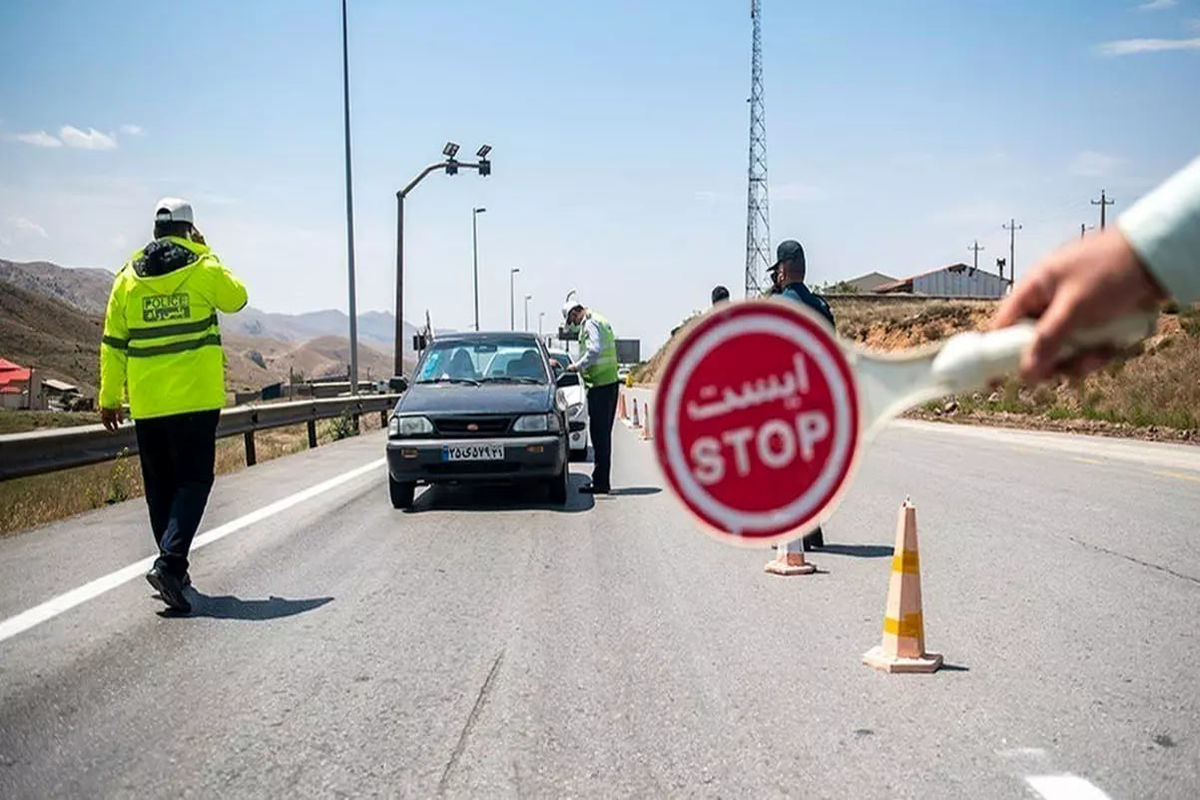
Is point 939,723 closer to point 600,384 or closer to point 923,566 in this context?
point 923,566

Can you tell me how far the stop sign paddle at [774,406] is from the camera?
63.5 inches

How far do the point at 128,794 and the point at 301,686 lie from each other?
129cm

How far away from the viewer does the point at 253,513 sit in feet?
35.3

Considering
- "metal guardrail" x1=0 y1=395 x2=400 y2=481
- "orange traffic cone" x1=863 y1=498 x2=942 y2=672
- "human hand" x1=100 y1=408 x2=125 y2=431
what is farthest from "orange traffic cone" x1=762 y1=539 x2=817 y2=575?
"metal guardrail" x1=0 y1=395 x2=400 y2=481

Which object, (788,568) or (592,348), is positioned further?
(592,348)

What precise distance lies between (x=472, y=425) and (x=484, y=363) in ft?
5.42

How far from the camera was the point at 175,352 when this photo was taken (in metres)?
6.73

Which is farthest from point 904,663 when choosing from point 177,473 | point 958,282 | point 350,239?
point 958,282

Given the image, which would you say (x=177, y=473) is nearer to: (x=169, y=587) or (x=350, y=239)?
(x=169, y=587)

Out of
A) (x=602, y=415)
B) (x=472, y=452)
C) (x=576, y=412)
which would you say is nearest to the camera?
(x=472, y=452)

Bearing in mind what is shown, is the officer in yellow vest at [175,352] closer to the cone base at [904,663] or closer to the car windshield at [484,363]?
the cone base at [904,663]

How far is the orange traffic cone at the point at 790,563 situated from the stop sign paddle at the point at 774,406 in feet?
20.2

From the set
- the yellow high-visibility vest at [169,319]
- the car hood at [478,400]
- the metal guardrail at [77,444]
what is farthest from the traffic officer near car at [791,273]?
the metal guardrail at [77,444]

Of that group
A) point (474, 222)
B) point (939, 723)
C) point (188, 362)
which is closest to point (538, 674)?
point (939, 723)
